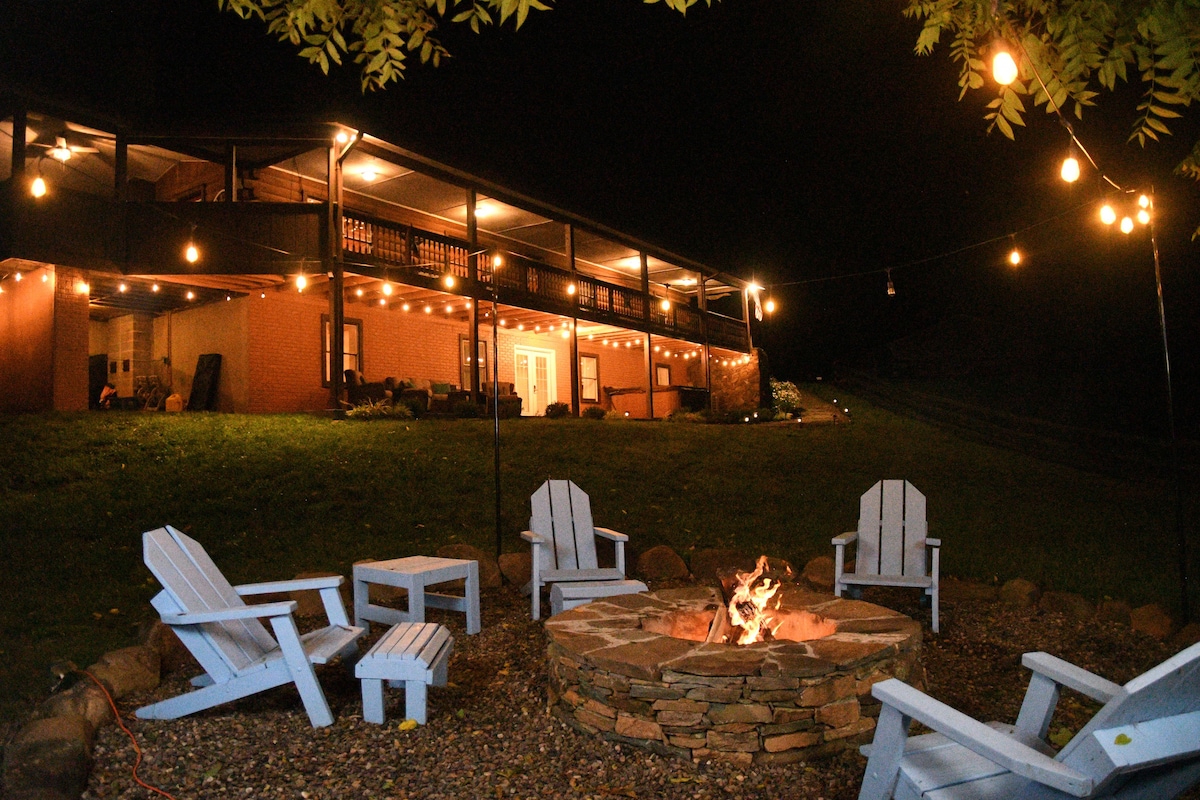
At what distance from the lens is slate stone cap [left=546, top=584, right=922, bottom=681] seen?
3.04 m

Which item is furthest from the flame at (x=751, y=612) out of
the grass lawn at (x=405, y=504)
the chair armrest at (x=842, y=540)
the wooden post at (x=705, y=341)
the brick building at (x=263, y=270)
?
the wooden post at (x=705, y=341)

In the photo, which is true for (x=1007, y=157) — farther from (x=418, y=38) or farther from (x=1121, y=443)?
(x=418, y=38)

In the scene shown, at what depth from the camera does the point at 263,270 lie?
38.3 feet

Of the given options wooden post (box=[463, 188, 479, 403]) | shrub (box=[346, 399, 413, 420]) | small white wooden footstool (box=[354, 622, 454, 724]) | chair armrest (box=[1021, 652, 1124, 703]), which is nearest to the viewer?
chair armrest (box=[1021, 652, 1124, 703])

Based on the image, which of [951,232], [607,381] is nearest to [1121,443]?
[951,232]

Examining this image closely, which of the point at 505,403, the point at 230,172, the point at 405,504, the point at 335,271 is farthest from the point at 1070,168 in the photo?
the point at 230,172

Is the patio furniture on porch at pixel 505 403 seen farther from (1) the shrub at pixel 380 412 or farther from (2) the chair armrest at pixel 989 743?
(2) the chair armrest at pixel 989 743

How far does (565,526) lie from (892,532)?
2.44 m

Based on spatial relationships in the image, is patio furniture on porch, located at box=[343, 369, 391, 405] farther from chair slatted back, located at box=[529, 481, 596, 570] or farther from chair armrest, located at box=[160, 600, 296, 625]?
chair armrest, located at box=[160, 600, 296, 625]

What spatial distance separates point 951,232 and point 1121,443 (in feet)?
34.8

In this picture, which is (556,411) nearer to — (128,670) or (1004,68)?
(128,670)

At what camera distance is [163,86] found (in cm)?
1215

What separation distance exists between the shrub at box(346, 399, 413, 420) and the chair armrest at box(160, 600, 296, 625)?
873cm

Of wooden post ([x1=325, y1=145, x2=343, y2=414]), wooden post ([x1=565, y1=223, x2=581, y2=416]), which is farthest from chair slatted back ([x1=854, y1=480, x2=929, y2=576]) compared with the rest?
wooden post ([x1=565, y1=223, x2=581, y2=416])
